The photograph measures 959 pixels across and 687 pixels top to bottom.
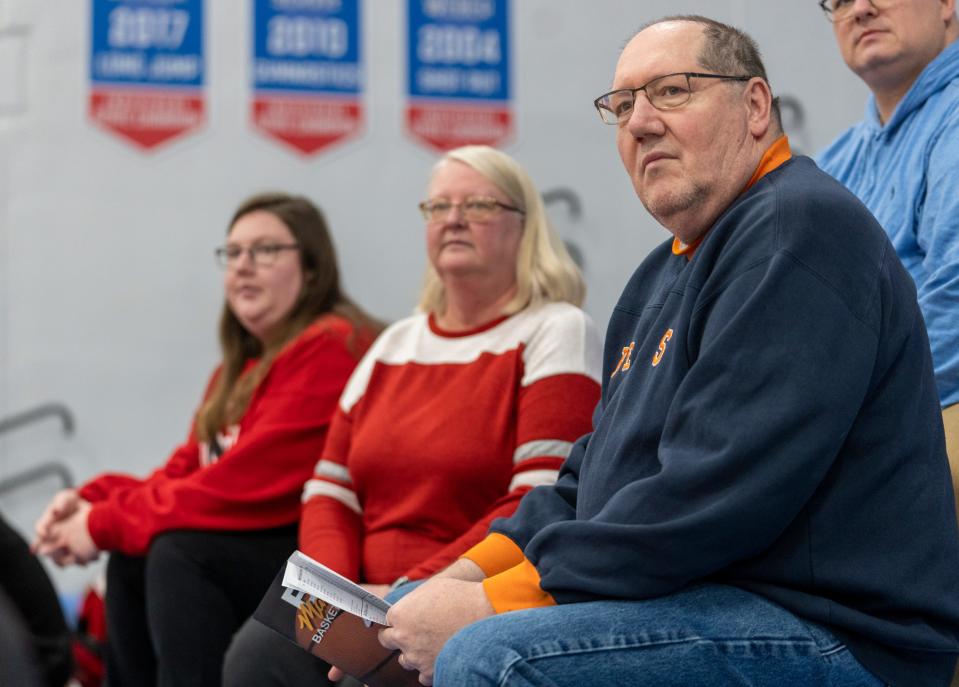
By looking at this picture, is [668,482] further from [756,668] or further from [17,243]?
[17,243]

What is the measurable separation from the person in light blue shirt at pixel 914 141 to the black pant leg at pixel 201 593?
50.7 inches

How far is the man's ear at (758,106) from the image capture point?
1.35m

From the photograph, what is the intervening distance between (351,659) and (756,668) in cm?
49

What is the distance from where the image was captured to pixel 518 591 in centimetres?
126

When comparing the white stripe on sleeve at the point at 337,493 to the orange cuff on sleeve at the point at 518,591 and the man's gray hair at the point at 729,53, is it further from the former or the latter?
the man's gray hair at the point at 729,53

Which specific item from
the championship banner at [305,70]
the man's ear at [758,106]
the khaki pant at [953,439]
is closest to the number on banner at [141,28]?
the championship banner at [305,70]

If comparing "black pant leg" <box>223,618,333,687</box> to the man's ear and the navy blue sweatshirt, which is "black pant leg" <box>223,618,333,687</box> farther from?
the man's ear

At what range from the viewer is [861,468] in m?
1.17

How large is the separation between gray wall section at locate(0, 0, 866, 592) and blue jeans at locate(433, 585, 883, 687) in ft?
7.27

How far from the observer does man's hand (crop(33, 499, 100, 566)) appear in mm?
2490

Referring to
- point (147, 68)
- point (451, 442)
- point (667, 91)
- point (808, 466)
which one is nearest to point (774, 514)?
point (808, 466)

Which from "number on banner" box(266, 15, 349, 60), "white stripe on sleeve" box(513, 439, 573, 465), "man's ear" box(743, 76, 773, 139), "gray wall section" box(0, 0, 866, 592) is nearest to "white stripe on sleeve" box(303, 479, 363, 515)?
"white stripe on sleeve" box(513, 439, 573, 465)

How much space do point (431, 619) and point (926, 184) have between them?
1.01 metres

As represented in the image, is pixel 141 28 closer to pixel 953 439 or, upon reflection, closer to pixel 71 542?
pixel 71 542
